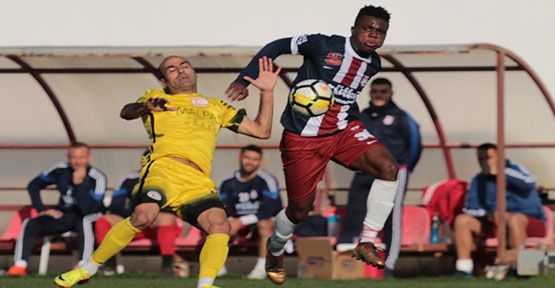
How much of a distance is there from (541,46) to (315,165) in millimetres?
5678

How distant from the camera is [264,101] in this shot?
9984mm

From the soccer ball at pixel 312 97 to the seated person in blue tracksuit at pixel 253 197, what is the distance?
3699 millimetres

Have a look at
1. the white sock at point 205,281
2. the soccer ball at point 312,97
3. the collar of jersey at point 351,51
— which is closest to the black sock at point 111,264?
the soccer ball at point 312,97

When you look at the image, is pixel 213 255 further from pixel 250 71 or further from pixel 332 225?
pixel 332 225

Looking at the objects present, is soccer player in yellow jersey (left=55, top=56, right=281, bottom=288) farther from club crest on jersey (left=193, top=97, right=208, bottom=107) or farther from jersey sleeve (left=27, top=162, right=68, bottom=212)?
jersey sleeve (left=27, top=162, right=68, bottom=212)

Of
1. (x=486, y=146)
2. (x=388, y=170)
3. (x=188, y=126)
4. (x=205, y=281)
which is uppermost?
(x=188, y=126)

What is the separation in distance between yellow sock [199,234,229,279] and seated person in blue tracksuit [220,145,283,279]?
4226mm

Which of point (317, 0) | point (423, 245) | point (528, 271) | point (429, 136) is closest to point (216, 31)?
point (317, 0)

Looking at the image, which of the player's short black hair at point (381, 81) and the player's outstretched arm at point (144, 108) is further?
the player's short black hair at point (381, 81)

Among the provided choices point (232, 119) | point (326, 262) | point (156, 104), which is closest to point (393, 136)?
point (326, 262)

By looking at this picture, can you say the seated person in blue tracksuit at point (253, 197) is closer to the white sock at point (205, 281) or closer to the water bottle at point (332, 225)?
the water bottle at point (332, 225)

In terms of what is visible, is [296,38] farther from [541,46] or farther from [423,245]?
[541,46]

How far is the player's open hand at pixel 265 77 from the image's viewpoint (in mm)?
9898

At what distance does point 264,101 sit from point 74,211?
4656 millimetres
